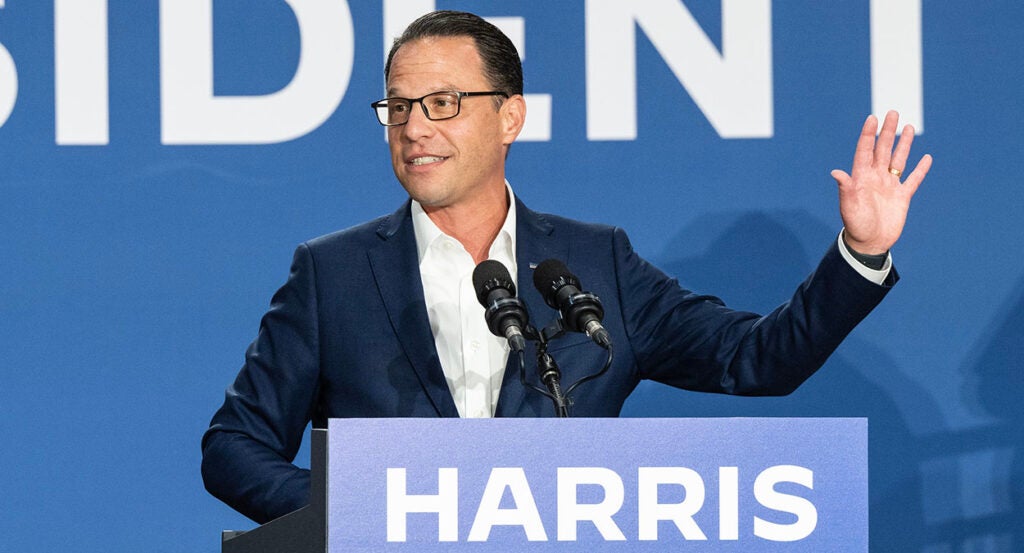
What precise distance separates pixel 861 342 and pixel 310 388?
1653mm

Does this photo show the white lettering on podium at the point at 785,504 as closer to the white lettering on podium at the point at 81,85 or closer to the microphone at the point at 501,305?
the microphone at the point at 501,305

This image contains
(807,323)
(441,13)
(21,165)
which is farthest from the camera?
(21,165)

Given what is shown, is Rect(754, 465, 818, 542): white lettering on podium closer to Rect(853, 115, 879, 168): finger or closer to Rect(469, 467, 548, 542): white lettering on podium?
Rect(469, 467, 548, 542): white lettering on podium

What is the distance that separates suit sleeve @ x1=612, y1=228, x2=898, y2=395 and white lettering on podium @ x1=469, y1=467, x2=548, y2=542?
0.80 metres

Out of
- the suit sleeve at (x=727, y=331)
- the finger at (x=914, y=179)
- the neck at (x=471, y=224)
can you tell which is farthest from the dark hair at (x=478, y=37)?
the finger at (x=914, y=179)

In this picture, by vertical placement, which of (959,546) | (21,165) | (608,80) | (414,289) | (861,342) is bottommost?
(959,546)

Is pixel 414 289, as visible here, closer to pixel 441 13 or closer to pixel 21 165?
pixel 441 13

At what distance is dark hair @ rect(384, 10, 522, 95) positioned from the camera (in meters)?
2.26

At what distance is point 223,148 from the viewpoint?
3293mm

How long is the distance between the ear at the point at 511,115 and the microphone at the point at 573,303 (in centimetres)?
57

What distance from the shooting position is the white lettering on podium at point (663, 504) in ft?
4.86

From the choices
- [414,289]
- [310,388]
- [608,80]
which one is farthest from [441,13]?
[608,80]

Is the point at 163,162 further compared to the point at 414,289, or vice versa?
the point at 163,162

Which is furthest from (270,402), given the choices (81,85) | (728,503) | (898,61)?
(898,61)
